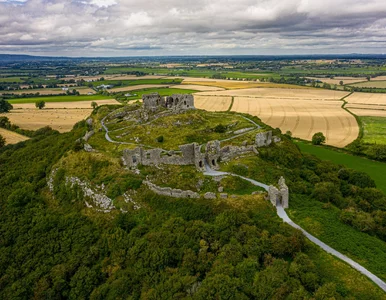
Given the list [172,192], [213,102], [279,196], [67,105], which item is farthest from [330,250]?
[67,105]

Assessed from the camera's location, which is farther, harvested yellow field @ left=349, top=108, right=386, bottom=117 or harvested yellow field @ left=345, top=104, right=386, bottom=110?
harvested yellow field @ left=345, top=104, right=386, bottom=110

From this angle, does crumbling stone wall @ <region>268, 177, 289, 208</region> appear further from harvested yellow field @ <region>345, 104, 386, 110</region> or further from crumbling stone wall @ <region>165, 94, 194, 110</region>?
harvested yellow field @ <region>345, 104, 386, 110</region>

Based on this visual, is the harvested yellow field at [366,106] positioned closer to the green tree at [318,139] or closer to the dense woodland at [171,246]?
the green tree at [318,139]

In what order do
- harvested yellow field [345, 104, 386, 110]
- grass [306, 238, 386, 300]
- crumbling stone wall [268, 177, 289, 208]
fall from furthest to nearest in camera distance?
harvested yellow field [345, 104, 386, 110], crumbling stone wall [268, 177, 289, 208], grass [306, 238, 386, 300]

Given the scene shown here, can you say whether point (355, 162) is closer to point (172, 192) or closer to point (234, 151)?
point (234, 151)

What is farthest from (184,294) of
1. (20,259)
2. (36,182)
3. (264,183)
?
(36,182)

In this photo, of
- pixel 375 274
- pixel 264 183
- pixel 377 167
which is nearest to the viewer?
pixel 375 274

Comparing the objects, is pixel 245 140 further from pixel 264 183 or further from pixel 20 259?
pixel 20 259

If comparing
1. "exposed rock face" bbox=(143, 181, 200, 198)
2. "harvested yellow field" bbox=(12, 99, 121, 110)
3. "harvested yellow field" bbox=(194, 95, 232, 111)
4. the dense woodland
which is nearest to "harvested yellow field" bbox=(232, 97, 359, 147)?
"harvested yellow field" bbox=(194, 95, 232, 111)
